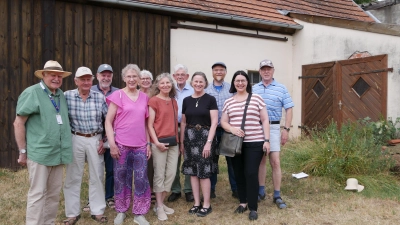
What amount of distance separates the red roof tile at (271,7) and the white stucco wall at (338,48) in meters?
0.63

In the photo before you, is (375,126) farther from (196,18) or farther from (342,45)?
(196,18)

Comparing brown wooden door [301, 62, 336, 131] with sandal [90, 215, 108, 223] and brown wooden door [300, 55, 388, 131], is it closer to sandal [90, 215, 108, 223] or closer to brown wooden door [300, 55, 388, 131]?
brown wooden door [300, 55, 388, 131]

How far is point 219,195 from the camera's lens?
521 centimetres

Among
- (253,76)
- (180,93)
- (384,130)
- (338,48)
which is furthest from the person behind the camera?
(253,76)

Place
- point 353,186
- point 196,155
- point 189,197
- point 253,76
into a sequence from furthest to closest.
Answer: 1. point 253,76
2. point 353,186
3. point 189,197
4. point 196,155

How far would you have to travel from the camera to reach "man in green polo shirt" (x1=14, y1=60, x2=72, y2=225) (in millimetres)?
3443

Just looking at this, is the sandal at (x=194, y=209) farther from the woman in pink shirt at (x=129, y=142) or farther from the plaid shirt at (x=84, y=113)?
the plaid shirt at (x=84, y=113)

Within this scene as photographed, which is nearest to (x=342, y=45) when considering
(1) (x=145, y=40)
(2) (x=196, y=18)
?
(2) (x=196, y=18)

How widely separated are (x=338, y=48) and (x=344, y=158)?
3922 millimetres

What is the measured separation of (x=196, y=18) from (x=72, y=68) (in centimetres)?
305

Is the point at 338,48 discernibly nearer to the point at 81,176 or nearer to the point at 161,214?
the point at 161,214

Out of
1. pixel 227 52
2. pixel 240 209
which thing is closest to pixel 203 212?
pixel 240 209

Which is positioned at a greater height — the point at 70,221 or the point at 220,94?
the point at 220,94

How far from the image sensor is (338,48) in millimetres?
8773
